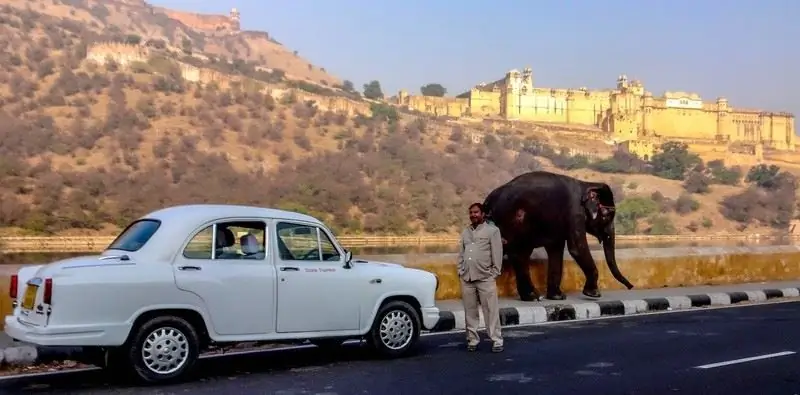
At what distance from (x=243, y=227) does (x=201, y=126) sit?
6421cm

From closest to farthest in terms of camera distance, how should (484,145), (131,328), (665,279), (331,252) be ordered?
(131,328), (331,252), (665,279), (484,145)

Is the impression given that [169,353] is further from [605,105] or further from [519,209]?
[605,105]

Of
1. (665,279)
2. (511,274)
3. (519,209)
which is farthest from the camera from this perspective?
(665,279)

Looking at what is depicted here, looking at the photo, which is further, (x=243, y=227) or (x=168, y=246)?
(x=243, y=227)

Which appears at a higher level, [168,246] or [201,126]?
[201,126]

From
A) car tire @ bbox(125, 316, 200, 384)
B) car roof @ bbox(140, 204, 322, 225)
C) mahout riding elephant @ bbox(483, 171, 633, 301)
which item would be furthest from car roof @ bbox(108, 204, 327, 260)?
mahout riding elephant @ bbox(483, 171, 633, 301)

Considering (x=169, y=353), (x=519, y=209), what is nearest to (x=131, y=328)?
(x=169, y=353)

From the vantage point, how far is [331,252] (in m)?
9.16

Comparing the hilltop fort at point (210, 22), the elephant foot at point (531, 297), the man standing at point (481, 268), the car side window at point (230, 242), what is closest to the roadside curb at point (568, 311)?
the elephant foot at point (531, 297)

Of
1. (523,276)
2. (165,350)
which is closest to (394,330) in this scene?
(165,350)

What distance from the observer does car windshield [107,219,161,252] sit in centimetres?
823

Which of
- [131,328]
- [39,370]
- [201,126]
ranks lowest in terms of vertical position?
[39,370]

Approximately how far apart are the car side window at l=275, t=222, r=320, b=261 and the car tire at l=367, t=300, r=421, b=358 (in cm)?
103

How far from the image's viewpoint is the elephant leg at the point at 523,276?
1442cm
